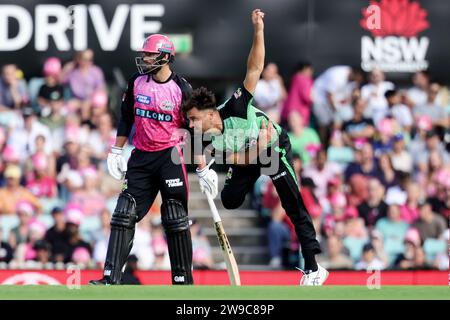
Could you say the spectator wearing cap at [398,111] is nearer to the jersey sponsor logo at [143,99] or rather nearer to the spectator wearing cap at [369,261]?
the spectator wearing cap at [369,261]

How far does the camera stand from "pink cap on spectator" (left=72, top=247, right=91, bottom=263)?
15.1 meters

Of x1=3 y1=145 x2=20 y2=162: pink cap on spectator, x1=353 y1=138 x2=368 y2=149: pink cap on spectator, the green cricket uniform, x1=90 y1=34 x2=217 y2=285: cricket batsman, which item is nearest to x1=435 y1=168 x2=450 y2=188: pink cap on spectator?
x1=353 y1=138 x2=368 y2=149: pink cap on spectator

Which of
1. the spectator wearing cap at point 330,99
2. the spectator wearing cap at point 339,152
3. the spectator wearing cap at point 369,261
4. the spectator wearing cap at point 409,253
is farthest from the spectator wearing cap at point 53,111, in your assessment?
the spectator wearing cap at point 409,253

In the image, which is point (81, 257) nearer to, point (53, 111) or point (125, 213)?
point (53, 111)

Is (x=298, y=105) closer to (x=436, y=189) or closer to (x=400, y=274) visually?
(x=436, y=189)

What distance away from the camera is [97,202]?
616 inches

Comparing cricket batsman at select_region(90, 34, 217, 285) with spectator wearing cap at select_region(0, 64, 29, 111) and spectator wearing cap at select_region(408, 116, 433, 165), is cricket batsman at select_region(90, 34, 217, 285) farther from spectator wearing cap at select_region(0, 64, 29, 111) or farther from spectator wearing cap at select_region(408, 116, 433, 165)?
spectator wearing cap at select_region(408, 116, 433, 165)

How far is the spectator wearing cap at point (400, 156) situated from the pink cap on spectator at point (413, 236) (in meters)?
1.00

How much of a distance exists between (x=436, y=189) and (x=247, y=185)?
6.17 meters

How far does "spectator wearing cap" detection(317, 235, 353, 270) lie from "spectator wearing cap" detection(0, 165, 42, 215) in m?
3.77

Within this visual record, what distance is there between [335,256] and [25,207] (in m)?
4.07

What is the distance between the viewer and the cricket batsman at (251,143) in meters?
10.0

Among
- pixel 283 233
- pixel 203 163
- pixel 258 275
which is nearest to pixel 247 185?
pixel 203 163

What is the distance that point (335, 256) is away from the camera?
15.3 meters
